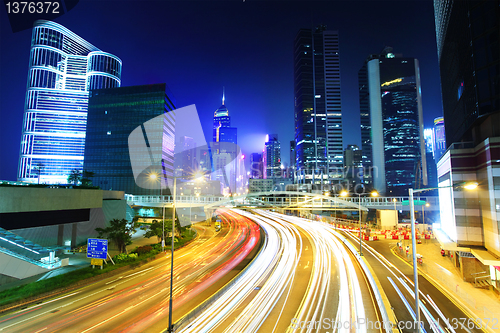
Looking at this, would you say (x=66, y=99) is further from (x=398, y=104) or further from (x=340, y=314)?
(x=398, y=104)

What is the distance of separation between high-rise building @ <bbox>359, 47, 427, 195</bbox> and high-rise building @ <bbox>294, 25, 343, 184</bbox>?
2225 cm

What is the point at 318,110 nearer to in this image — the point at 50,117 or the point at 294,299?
the point at 50,117

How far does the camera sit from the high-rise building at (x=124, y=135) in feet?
333

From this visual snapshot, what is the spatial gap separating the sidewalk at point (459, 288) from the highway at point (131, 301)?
19155 mm

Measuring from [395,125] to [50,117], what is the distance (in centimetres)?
20072

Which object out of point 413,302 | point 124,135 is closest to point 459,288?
point 413,302

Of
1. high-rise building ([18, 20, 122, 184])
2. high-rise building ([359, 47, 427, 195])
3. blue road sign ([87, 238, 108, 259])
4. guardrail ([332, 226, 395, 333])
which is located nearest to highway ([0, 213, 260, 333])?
blue road sign ([87, 238, 108, 259])

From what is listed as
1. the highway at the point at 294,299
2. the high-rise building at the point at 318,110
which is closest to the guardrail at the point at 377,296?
the highway at the point at 294,299

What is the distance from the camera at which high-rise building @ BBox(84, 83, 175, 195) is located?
333 ft

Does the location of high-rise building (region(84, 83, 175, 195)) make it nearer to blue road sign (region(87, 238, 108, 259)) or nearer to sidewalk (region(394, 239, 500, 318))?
blue road sign (region(87, 238, 108, 259))

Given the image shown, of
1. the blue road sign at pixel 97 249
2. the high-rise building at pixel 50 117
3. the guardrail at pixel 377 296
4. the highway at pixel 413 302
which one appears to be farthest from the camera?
the high-rise building at pixel 50 117

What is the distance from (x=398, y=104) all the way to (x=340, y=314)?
171807 mm

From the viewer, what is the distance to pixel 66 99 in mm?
142750

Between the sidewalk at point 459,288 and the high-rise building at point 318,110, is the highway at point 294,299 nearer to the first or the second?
the sidewalk at point 459,288
